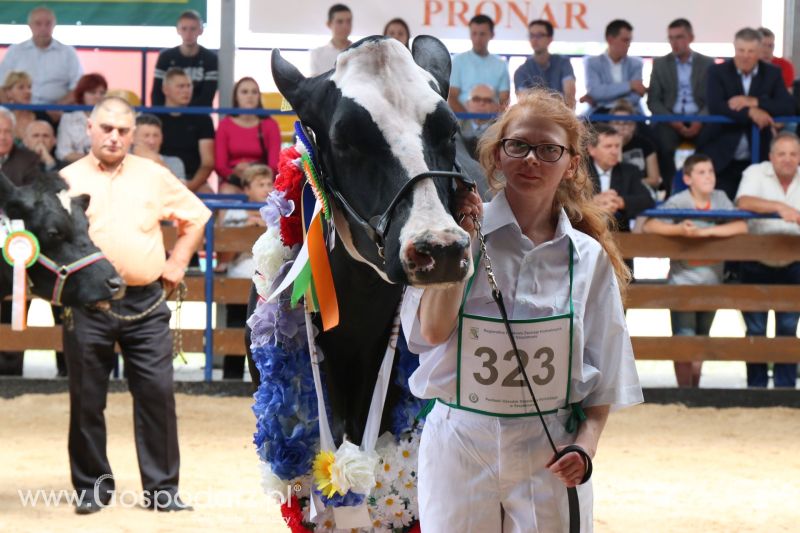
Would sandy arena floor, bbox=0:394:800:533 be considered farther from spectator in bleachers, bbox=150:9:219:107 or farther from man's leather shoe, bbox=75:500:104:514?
spectator in bleachers, bbox=150:9:219:107

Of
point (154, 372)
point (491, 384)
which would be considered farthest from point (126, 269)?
point (491, 384)

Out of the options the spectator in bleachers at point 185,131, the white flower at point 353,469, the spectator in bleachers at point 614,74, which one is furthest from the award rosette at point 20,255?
the spectator in bleachers at point 614,74

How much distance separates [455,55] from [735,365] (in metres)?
3.90

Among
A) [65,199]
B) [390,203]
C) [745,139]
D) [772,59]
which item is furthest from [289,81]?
[772,59]

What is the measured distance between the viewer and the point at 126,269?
18.7ft

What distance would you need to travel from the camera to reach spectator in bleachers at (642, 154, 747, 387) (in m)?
8.59

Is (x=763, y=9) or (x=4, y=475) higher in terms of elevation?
(x=763, y=9)

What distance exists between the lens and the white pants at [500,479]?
101 inches

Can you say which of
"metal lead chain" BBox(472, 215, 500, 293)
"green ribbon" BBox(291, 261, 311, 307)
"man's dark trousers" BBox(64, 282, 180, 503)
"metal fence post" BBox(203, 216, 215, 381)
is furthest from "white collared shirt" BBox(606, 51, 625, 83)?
"metal lead chain" BBox(472, 215, 500, 293)

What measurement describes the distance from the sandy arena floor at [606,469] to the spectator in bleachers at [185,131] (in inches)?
76.1

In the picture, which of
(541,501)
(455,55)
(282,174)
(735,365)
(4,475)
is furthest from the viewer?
(735,365)

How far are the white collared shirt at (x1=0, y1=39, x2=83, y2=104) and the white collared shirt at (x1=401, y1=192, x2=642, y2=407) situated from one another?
7648 millimetres

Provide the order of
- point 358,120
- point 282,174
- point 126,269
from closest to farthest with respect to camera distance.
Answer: point 358,120, point 282,174, point 126,269

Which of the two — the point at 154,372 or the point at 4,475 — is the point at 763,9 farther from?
the point at 4,475
